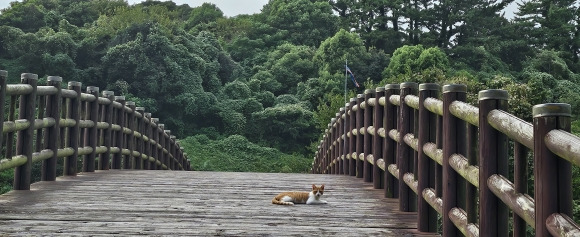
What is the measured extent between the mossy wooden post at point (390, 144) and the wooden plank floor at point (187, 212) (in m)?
0.12

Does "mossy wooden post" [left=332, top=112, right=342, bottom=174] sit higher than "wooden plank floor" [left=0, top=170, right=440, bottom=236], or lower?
higher

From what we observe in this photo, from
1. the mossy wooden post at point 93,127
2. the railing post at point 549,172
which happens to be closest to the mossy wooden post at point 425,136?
the railing post at point 549,172

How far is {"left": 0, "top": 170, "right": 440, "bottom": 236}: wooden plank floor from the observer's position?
390cm

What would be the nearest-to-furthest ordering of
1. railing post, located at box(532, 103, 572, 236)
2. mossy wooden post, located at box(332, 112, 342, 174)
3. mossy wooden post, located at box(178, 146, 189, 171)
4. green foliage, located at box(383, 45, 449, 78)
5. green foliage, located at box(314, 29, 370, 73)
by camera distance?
railing post, located at box(532, 103, 572, 236), mossy wooden post, located at box(332, 112, 342, 174), mossy wooden post, located at box(178, 146, 189, 171), green foliage, located at box(383, 45, 449, 78), green foliage, located at box(314, 29, 370, 73)

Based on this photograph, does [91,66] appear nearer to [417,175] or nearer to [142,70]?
[142,70]

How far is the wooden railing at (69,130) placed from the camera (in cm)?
550

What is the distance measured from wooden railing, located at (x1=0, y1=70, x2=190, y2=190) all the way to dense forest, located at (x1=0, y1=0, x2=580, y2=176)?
13342mm

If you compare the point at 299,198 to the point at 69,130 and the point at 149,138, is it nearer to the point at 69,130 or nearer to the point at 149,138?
the point at 69,130

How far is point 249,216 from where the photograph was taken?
4.48 m

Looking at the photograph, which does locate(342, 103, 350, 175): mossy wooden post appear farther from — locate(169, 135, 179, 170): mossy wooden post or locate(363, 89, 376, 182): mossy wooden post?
locate(169, 135, 179, 170): mossy wooden post

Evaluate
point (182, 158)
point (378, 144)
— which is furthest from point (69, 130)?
point (182, 158)

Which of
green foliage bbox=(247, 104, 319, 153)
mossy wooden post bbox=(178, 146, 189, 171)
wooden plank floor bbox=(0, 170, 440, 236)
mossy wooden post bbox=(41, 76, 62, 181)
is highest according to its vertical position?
green foliage bbox=(247, 104, 319, 153)

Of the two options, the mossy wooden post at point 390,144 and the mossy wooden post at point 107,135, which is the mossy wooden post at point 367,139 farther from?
the mossy wooden post at point 107,135

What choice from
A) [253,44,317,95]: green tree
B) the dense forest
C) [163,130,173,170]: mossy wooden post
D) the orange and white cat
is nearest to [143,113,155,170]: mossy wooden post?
[163,130,173,170]: mossy wooden post
